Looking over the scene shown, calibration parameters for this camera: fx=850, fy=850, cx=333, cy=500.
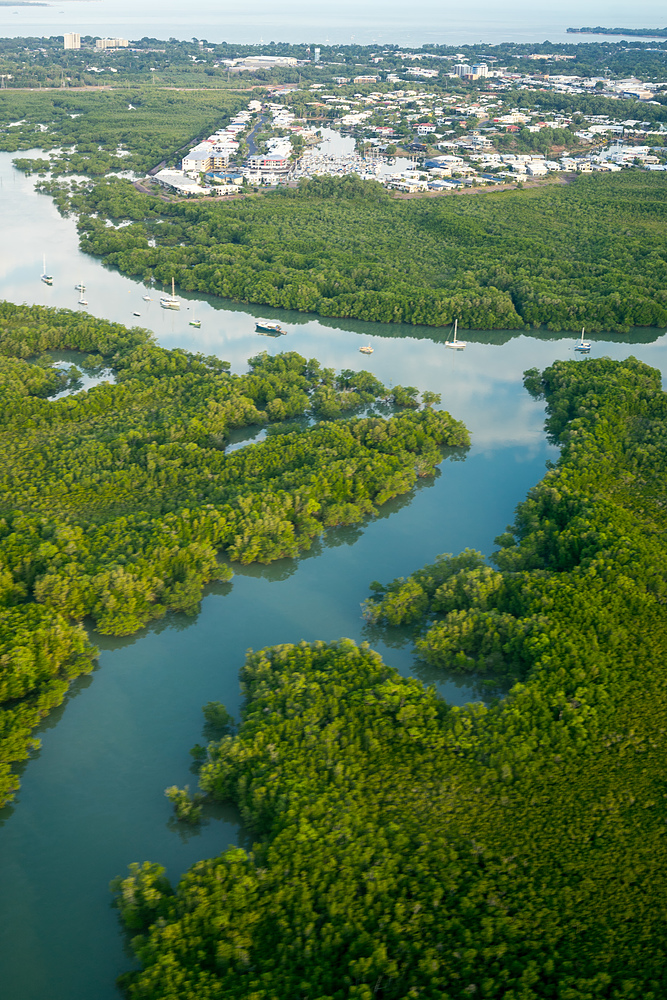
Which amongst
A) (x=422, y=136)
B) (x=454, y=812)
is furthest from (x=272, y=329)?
(x=422, y=136)

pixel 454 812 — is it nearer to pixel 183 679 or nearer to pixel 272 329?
pixel 183 679

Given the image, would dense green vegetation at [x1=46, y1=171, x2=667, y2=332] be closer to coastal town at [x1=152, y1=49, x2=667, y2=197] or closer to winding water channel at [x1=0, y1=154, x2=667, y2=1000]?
winding water channel at [x1=0, y1=154, x2=667, y2=1000]

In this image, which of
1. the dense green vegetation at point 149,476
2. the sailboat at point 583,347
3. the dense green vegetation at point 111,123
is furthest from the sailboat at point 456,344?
the dense green vegetation at point 111,123

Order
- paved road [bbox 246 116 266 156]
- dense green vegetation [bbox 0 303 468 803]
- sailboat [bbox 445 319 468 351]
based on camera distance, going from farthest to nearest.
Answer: paved road [bbox 246 116 266 156], sailboat [bbox 445 319 468 351], dense green vegetation [bbox 0 303 468 803]

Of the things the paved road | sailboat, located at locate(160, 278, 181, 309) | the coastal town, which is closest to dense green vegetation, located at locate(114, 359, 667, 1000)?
sailboat, located at locate(160, 278, 181, 309)

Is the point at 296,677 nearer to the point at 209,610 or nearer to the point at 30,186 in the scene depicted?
the point at 209,610

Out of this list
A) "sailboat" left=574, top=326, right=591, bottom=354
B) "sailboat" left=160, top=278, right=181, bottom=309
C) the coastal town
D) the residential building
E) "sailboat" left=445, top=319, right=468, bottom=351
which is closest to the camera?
"sailboat" left=574, top=326, right=591, bottom=354

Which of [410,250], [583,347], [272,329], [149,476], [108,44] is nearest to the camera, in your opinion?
[149,476]
